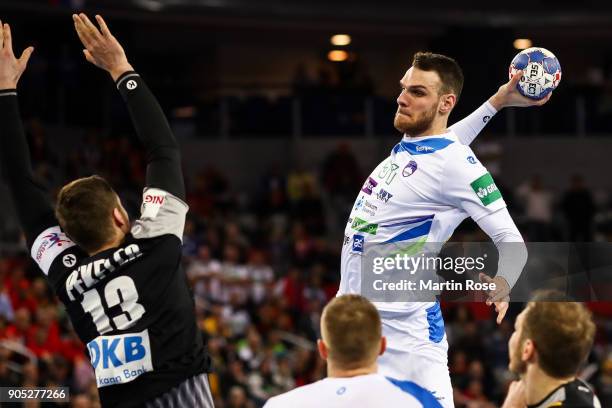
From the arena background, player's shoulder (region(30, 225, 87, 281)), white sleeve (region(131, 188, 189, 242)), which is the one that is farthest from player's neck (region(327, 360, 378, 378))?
the arena background

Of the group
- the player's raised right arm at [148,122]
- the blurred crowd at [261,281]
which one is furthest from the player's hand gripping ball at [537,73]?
the blurred crowd at [261,281]

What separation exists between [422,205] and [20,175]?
2.33 meters

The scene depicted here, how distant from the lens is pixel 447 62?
6.52 m

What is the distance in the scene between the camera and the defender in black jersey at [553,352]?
4461mm

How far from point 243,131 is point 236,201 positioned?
2595 mm

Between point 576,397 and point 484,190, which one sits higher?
point 484,190

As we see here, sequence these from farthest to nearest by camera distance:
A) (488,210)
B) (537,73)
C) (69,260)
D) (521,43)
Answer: (521,43) < (537,73) < (488,210) < (69,260)

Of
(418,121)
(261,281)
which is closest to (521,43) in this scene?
(261,281)

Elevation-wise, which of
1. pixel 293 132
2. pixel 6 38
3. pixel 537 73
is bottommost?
pixel 537 73

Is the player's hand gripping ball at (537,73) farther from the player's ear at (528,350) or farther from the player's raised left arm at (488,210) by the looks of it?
the player's ear at (528,350)

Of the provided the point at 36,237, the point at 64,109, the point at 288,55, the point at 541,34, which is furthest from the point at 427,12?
the point at 36,237

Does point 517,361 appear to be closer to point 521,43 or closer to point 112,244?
point 112,244

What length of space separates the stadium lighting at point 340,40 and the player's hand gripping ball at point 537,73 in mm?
20872

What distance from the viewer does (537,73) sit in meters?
6.67
